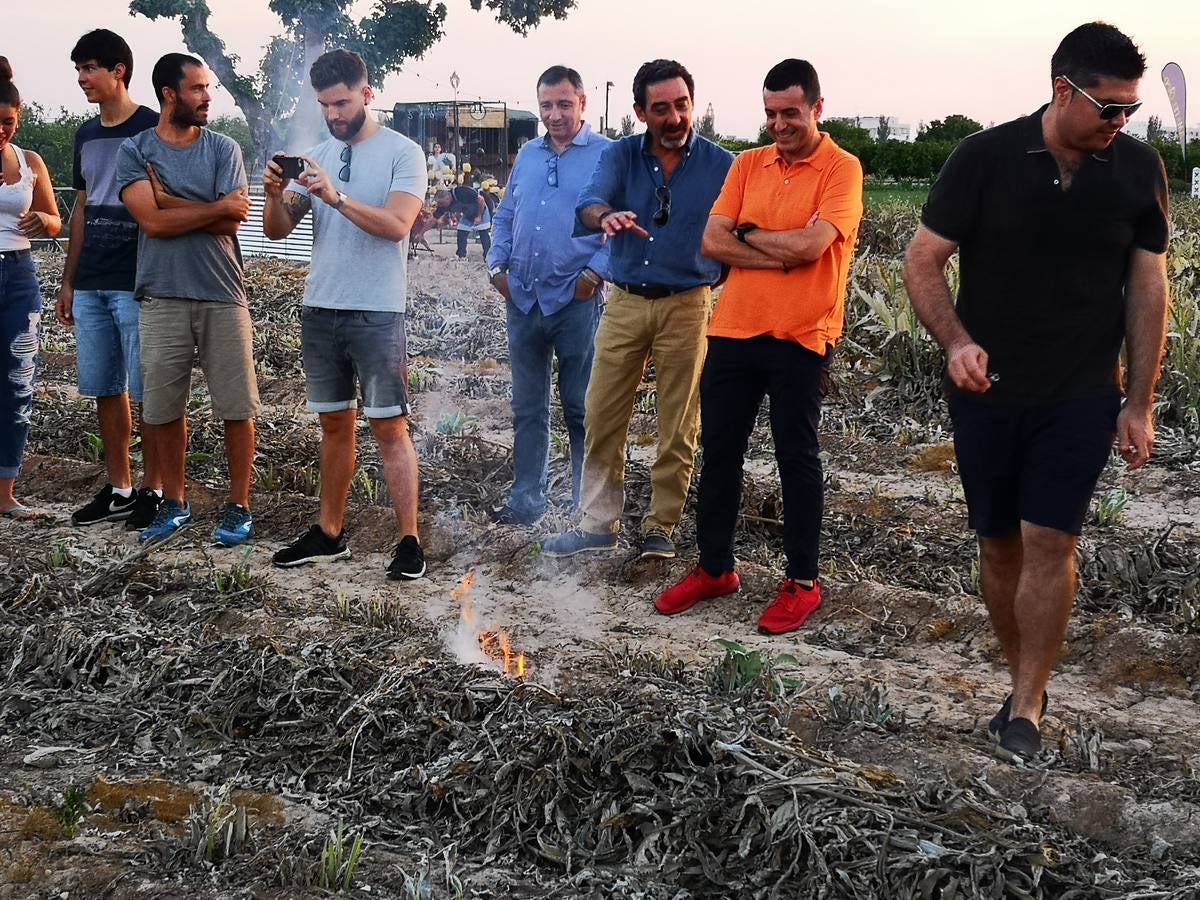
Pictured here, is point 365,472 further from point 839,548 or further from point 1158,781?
point 1158,781

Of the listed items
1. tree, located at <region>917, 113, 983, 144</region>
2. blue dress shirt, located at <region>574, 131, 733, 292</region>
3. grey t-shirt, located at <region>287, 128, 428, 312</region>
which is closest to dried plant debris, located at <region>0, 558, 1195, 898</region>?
grey t-shirt, located at <region>287, 128, 428, 312</region>

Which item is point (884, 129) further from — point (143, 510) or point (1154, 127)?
point (143, 510)

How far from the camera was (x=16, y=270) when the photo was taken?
238 inches

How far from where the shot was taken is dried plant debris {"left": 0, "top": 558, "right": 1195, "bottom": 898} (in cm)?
301

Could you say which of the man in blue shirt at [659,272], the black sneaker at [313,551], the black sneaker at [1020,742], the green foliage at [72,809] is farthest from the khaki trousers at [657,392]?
the green foliage at [72,809]

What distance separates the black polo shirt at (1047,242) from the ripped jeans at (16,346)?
4199 millimetres

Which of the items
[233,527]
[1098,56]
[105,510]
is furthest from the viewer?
[105,510]

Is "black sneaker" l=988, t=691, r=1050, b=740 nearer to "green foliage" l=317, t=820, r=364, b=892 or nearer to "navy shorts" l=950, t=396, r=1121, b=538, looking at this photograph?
"navy shorts" l=950, t=396, r=1121, b=538

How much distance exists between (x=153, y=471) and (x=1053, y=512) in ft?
13.8

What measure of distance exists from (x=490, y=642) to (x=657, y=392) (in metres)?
1.28

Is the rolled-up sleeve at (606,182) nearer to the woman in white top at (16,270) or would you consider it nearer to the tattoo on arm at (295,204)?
the tattoo on arm at (295,204)

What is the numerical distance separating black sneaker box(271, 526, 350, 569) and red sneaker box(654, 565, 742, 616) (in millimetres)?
1436

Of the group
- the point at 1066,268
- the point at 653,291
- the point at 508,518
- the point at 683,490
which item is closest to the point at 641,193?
the point at 653,291

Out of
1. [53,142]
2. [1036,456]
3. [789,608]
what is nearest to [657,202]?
[789,608]
